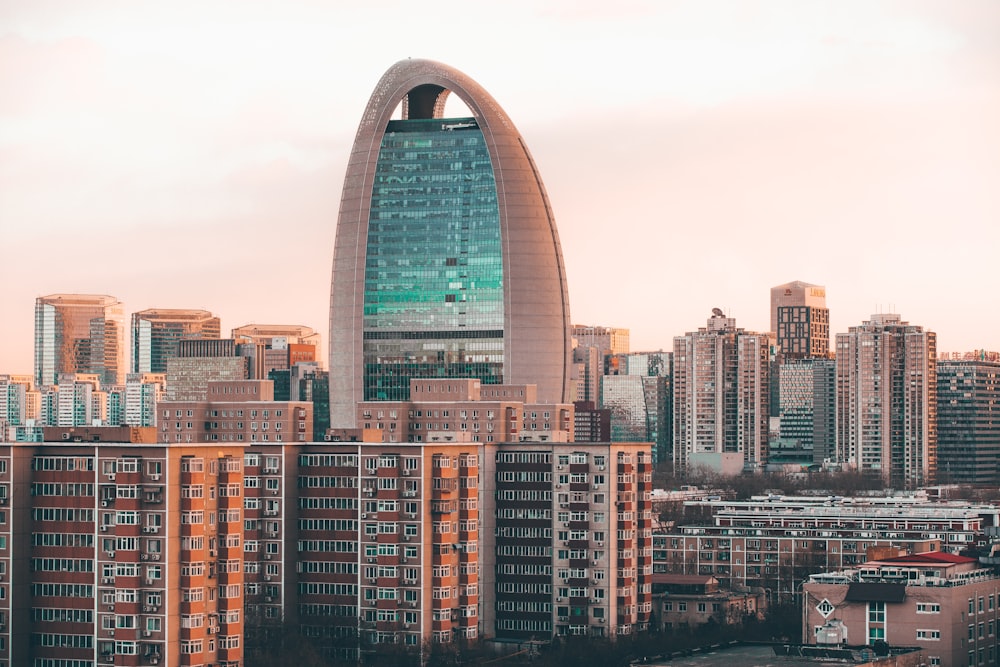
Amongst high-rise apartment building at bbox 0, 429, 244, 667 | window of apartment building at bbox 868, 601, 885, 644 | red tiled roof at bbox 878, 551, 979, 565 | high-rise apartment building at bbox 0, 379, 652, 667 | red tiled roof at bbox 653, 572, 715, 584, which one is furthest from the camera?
red tiled roof at bbox 653, 572, 715, 584

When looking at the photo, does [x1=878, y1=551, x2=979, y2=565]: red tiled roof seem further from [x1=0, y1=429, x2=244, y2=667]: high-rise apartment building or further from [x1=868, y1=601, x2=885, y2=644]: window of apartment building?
[x1=0, y1=429, x2=244, y2=667]: high-rise apartment building

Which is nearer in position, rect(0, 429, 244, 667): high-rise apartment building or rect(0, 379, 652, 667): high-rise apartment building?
rect(0, 429, 244, 667): high-rise apartment building

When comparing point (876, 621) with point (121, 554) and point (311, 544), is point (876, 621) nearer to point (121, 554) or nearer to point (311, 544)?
point (311, 544)

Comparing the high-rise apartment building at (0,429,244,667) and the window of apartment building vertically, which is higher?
the high-rise apartment building at (0,429,244,667)

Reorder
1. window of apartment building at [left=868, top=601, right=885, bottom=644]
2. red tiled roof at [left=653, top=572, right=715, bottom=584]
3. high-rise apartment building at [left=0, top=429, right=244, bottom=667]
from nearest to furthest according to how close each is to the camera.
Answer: high-rise apartment building at [left=0, top=429, right=244, bottom=667] < window of apartment building at [left=868, top=601, right=885, bottom=644] < red tiled roof at [left=653, top=572, right=715, bottom=584]

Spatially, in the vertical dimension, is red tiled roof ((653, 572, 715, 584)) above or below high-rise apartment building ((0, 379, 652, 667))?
below

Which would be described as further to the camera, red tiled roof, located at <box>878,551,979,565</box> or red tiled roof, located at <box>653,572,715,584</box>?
red tiled roof, located at <box>653,572,715,584</box>

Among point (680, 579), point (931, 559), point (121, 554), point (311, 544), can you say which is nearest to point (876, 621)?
point (931, 559)

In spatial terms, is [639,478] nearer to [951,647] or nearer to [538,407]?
[951,647]

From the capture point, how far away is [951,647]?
115 m

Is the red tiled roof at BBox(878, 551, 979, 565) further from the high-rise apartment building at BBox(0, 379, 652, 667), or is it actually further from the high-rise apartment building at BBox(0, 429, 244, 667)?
the high-rise apartment building at BBox(0, 429, 244, 667)

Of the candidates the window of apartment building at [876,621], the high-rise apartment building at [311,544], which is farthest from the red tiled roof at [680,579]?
the window of apartment building at [876,621]

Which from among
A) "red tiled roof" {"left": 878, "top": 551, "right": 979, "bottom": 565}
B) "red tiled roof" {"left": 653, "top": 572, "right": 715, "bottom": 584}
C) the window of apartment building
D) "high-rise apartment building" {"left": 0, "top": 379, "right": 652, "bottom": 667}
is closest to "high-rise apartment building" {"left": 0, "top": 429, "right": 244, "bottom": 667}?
"high-rise apartment building" {"left": 0, "top": 379, "right": 652, "bottom": 667}

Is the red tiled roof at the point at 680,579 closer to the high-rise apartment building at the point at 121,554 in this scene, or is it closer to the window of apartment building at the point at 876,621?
the window of apartment building at the point at 876,621
